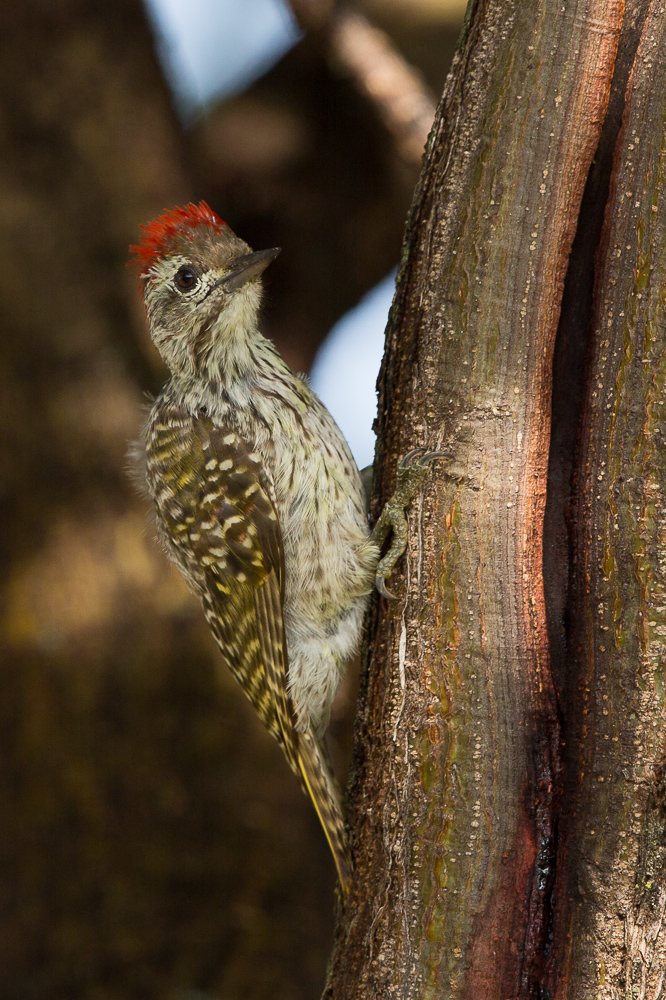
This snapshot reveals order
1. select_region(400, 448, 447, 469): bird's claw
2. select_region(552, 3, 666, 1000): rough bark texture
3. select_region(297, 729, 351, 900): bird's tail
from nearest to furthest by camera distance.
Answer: select_region(552, 3, 666, 1000): rough bark texture → select_region(400, 448, 447, 469): bird's claw → select_region(297, 729, 351, 900): bird's tail

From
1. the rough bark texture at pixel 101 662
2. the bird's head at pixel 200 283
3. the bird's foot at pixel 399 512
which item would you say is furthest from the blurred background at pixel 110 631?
the bird's foot at pixel 399 512

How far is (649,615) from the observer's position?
5.85 ft

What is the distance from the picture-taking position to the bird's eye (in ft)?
10.3

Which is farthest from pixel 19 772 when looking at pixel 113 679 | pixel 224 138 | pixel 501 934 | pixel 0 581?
pixel 224 138

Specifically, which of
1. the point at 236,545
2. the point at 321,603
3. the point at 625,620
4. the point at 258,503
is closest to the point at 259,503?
the point at 258,503

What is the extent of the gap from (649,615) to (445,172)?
1021 millimetres

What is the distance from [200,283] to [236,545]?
0.93 m

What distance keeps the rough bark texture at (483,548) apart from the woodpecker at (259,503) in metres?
0.62

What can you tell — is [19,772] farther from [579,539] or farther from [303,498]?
[579,539]

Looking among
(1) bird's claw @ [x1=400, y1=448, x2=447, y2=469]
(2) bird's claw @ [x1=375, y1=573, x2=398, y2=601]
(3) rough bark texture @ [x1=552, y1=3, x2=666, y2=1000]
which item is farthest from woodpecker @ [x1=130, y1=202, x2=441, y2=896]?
(3) rough bark texture @ [x1=552, y1=3, x2=666, y2=1000]

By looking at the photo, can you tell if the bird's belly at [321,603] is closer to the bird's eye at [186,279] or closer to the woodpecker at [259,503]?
the woodpecker at [259,503]

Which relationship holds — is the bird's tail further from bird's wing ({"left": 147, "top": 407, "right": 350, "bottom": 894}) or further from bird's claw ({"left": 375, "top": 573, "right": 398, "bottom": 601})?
bird's claw ({"left": 375, "top": 573, "right": 398, "bottom": 601})

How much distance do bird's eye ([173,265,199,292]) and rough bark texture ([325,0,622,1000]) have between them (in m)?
1.27

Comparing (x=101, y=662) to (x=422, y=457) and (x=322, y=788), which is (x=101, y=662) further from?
(x=422, y=457)
